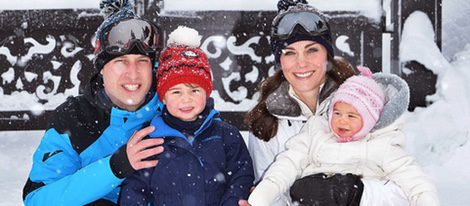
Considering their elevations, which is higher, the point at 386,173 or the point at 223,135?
the point at 223,135

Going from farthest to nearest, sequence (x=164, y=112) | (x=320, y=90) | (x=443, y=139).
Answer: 1. (x=443, y=139)
2. (x=320, y=90)
3. (x=164, y=112)

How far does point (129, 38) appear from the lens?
3.15m

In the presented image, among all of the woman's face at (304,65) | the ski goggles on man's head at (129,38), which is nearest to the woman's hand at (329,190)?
the woman's face at (304,65)

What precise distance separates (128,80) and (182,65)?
11.4 inches

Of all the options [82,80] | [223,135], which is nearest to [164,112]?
[223,135]

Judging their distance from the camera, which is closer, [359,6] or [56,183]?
[56,183]

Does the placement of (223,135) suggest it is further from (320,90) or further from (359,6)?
(359,6)

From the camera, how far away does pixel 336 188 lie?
2.87 metres

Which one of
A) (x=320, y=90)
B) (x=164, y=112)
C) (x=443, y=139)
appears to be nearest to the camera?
(x=164, y=112)

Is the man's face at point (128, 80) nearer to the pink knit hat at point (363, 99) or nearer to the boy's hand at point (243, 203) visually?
the boy's hand at point (243, 203)

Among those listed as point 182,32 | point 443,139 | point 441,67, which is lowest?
point 443,139

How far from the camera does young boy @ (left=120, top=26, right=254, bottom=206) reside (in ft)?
9.61

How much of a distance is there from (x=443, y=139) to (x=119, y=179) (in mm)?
4290

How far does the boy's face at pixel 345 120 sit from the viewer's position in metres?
2.97
